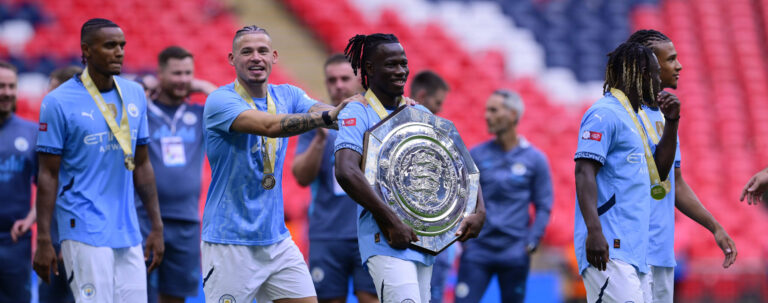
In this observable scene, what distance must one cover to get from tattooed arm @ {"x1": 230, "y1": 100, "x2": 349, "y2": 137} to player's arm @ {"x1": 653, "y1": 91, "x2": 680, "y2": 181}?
1.69 meters

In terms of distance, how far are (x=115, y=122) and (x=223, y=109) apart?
0.83 meters

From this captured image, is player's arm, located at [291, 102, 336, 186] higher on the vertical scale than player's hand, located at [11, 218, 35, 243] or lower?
higher

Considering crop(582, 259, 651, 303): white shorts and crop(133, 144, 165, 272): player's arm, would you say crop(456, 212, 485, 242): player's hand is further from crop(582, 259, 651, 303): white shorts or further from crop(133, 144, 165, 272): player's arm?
crop(133, 144, 165, 272): player's arm

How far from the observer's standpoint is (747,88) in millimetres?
14203

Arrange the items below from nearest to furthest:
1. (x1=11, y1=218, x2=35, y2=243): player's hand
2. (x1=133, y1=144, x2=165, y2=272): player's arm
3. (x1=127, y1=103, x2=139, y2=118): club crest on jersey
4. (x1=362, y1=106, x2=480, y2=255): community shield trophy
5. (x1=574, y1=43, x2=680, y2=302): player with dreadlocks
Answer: (x1=362, y1=106, x2=480, y2=255): community shield trophy, (x1=574, y1=43, x2=680, y2=302): player with dreadlocks, (x1=127, y1=103, x2=139, y2=118): club crest on jersey, (x1=133, y1=144, x2=165, y2=272): player's arm, (x1=11, y1=218, x2=35, y2=243): player's hand

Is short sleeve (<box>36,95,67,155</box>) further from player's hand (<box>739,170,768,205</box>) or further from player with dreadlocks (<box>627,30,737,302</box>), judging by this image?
player's hand (<box>739,170,768,205</box>)

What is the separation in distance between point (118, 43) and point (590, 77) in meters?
11.0

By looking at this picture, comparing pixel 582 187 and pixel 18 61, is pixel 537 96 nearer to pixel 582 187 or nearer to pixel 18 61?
pixel 18 61

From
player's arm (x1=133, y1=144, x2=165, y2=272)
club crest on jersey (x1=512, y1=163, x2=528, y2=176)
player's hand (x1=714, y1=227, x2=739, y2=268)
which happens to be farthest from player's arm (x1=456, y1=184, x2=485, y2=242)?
club crest on jersey (x1=512, y1=163, x2=528, y2=176)

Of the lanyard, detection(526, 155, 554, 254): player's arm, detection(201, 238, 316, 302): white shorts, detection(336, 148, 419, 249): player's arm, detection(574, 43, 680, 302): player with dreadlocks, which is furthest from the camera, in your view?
detection(526, 155, 554, 254): player's arm

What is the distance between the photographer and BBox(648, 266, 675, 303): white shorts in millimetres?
4793

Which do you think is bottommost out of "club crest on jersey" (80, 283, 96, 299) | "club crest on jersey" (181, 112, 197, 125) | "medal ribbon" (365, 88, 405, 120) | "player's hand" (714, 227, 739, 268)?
"club crest on jersey" (80, 283, 96, 299)

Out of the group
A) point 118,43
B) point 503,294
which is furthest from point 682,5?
point 118,43

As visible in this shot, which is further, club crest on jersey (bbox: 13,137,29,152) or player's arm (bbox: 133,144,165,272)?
club crest on jersey (bbox: 13,137,29,152)
